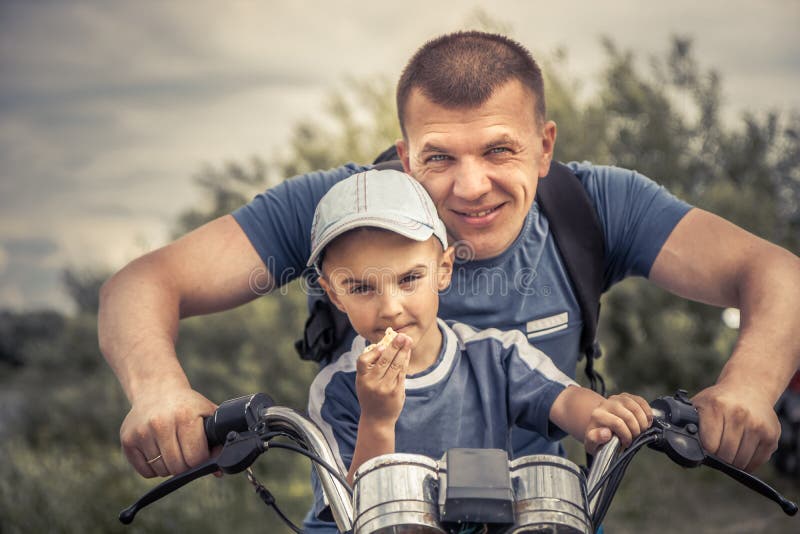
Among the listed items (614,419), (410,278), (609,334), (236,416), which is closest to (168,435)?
(236,416)

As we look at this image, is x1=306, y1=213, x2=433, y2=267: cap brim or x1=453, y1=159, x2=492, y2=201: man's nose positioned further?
x1=453, y1=159, x2=492, y2=201: man's nose

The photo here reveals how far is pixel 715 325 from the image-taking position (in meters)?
7.49

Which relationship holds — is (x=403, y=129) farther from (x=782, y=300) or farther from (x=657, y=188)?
(x=782, y=300)

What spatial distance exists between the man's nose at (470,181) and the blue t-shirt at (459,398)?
0.40m

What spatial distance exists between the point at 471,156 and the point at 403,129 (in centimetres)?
30

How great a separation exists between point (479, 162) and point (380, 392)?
3.11 ft

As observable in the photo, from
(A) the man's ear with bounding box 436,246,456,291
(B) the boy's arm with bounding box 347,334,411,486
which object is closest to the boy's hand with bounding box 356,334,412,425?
(B) the boy's arm with bounding box 347,334,411,486

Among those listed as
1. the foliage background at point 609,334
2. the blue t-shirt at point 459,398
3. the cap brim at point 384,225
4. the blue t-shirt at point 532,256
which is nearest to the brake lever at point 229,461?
the blue t-shirt at point 459,398

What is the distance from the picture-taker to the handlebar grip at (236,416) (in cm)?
194

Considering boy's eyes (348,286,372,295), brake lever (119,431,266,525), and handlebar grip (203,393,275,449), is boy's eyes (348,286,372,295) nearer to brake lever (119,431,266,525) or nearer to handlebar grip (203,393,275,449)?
handlebar grip (203,393,275,449)

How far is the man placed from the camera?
240cm

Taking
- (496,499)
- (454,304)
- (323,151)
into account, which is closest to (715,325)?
(323,151)

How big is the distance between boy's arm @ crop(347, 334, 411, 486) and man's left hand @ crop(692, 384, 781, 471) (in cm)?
72

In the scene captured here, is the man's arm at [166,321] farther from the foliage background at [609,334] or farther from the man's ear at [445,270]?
the foliage background at [609,334]
